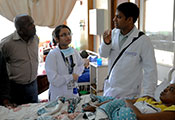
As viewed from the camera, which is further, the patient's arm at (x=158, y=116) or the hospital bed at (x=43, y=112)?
the hospital bed at (x=43, y=112)

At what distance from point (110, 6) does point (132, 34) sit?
7.26 ft

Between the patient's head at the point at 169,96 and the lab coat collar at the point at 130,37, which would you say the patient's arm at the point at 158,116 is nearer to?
the patient's head at the point at 169,96

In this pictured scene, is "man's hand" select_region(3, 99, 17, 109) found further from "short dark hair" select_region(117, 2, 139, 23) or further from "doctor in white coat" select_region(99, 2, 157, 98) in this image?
"short dark hair" select_region(117, 2, 139, 23)

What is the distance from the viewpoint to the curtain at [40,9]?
380 cm

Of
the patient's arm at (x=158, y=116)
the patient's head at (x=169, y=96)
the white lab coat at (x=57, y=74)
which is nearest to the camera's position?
the patient's arm at (x=158, y=116)

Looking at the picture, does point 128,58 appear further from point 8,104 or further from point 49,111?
point 8,104

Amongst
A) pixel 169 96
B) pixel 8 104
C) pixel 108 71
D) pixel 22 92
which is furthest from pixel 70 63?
pixel 169 96

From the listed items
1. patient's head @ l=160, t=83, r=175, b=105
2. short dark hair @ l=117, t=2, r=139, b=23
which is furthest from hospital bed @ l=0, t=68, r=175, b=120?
Result: short dark hair @ l=117, t=2, r=139, b=23

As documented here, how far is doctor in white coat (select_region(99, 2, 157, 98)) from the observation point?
6.03 ft

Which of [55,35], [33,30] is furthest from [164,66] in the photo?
[33,30]

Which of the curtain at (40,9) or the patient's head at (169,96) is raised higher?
the curtain at (40,9)

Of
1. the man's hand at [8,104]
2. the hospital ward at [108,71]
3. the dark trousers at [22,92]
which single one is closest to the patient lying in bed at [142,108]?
the hospital ward at [108,71]

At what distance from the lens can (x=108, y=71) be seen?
2160mm

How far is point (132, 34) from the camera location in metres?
1.93
